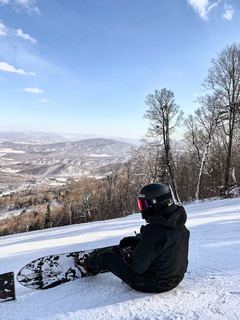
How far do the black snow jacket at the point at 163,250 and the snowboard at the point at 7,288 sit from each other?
60.5 inches

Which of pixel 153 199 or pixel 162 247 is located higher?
pixel 153 199

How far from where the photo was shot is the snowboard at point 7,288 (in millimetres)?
2412

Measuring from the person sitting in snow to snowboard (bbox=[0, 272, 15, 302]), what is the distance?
126cm

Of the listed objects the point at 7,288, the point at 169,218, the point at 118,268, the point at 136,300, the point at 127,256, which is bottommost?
the point at 7,288

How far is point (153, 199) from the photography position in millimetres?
2217

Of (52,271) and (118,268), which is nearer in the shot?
(118,268)

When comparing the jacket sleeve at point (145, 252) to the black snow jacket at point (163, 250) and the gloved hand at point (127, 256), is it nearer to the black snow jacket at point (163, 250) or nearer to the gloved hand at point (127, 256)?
the black snow jacket at point (163, 250)

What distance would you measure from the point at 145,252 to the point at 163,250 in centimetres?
18

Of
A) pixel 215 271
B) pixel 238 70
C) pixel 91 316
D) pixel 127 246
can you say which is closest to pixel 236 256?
pixel 215 271

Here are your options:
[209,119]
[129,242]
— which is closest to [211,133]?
[209,119]

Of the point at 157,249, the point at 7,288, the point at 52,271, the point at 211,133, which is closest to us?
the point at 157,249

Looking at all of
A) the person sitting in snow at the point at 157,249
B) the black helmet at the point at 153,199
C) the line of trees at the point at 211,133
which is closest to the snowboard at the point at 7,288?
the person sitting in snow at the point at 157,249

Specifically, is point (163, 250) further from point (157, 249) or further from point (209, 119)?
point (209, 119)

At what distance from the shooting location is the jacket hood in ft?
6.63
